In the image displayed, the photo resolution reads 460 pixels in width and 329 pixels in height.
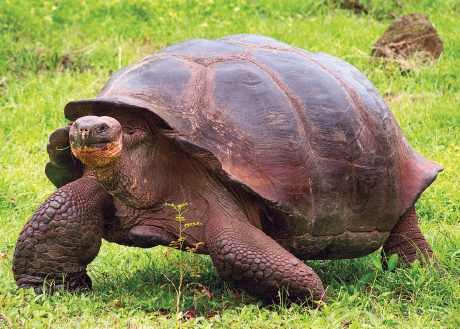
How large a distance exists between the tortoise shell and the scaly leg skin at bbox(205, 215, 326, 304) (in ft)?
0.71

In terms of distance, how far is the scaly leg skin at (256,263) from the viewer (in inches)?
107

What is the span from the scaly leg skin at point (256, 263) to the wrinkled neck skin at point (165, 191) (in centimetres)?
12

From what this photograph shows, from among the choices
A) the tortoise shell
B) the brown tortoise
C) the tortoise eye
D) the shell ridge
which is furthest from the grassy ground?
the tortoise eye

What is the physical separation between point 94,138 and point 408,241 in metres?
2.41

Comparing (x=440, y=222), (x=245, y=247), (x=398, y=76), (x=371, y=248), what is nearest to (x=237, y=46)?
(x=245, y=247)

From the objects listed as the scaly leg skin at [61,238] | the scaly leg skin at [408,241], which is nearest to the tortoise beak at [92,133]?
the scaly leg skin at [61,238]

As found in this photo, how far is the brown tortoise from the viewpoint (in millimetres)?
2764

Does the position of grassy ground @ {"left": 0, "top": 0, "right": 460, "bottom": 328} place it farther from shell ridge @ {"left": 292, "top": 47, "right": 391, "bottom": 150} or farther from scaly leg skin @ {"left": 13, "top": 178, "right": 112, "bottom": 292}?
shell ridge @ {"left": 292, "top": 47, "right": 391, "bottom": 150}

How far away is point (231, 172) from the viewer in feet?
8.92

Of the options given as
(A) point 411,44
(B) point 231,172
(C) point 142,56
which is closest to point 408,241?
(B) point 231,172

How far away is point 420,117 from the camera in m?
6.06

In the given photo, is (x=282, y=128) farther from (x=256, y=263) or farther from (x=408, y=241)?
(x=408, y=241)

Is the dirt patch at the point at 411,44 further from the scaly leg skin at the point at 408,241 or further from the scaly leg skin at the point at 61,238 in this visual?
the scaly leg skin at the point at 61,238

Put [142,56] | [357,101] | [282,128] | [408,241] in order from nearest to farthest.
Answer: [282,128]
[357,101]
[408,241]
[142,56]
